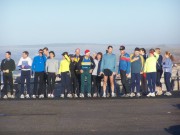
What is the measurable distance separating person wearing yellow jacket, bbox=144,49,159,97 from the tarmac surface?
863 millimetres

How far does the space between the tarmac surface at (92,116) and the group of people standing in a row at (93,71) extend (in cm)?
110

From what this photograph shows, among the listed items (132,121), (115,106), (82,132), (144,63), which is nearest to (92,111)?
(115,106)

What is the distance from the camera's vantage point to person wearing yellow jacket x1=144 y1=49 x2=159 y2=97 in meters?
17.3

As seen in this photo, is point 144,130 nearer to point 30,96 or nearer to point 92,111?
point 92,111

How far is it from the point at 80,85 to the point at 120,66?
5.75 ft

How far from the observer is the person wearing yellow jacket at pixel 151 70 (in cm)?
1728

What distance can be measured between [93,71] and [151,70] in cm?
219

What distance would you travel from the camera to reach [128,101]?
15953 mm

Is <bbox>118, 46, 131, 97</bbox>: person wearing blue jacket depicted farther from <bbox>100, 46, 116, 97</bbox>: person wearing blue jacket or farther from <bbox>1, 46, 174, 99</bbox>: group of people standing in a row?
<bbox>100, 46, 116, 97</bbox>: person wearing blue jacket

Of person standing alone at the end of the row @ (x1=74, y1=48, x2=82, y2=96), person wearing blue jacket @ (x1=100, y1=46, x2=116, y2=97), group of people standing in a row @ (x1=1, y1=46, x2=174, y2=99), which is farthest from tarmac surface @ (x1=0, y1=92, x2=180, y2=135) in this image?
person standing alone at the end of the row @ (x1=74, y1=48, x2=82, y2=96)

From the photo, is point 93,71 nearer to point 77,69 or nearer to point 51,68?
point 77,69

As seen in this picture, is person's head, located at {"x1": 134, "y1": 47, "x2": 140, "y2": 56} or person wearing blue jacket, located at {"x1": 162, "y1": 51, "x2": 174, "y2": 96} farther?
person wearing blue jacket, located at {"x1": 162, "y1": 51, "x2": 174, "y2": 96}

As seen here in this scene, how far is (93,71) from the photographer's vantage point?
1788 cm

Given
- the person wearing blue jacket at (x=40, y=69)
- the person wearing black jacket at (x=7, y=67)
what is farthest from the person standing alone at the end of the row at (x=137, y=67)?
the person wearing black jacket at (x=7, y=67)
